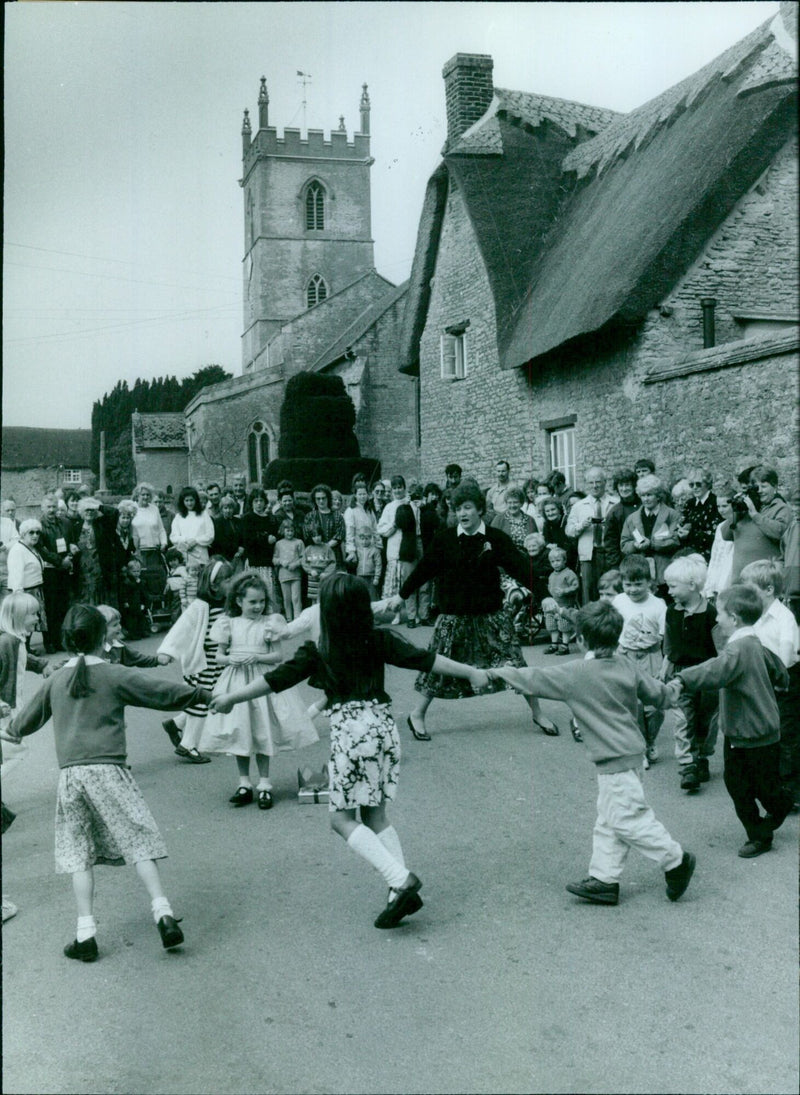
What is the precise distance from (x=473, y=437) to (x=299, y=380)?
66.1ft

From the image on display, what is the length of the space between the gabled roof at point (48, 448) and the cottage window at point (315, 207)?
877 inches

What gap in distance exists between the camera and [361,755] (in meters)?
4.69

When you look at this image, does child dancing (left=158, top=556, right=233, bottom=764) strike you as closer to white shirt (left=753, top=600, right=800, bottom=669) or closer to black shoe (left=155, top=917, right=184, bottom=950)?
black shoe (left=155, top=917, right=184, bottom=950)

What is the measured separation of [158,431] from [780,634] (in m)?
57.0

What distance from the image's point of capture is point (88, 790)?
451 centimetres

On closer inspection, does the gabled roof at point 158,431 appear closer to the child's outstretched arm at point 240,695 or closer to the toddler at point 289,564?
the toddler at point 289,564

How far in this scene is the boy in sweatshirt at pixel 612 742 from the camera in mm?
4816

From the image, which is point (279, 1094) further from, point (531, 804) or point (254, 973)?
point (531, 804)

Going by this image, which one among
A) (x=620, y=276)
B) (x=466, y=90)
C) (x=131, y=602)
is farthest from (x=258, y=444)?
(x=131, y=602)

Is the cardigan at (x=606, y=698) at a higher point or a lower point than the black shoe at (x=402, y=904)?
higher

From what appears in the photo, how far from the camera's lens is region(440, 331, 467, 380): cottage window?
22.9m

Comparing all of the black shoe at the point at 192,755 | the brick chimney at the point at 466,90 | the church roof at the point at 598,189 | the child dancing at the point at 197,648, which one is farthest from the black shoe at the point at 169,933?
the brick chimney at the point at 466,90

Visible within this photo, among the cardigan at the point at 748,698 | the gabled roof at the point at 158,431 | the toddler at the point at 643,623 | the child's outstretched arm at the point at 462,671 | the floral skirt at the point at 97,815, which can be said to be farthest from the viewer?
the gabled roof at the point at 158,431

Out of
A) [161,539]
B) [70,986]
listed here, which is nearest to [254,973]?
[70,986]
